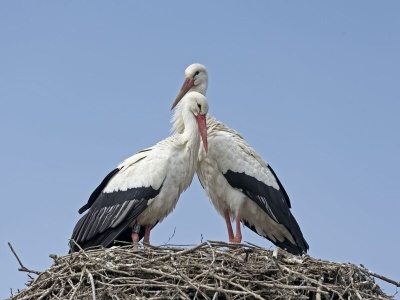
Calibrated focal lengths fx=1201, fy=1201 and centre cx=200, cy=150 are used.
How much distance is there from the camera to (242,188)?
36.1 ft

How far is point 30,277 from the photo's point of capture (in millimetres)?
9117

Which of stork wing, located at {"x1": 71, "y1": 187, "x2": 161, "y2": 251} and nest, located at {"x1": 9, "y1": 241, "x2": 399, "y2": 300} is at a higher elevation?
stork wing, located at {"x1": 71, "y1": 187, "x2": 161, "y2": 251}

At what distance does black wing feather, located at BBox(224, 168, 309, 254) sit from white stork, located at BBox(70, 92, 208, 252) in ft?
2.03

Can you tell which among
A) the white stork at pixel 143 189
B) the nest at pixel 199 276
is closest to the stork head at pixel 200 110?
the white stork at pixel 143 189

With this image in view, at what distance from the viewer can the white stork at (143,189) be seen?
33.3 feet

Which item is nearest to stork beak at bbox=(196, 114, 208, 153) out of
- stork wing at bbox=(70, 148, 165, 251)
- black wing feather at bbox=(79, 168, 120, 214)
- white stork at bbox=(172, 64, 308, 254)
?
white stork at bbox=(172, 64, 308, 254)

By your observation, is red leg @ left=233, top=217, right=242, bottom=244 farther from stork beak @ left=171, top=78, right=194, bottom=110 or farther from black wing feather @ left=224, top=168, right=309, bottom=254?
stork beak @ left=171, top=78, right=194, bottom=110

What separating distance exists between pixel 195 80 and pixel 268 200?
1.48 m

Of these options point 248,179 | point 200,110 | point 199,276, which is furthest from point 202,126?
point 199,276

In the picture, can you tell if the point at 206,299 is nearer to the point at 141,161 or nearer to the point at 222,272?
the point at 222,272

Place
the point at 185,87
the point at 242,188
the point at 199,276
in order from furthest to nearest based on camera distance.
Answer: the point at 185,87
the point at 242,188
the point at 199,276

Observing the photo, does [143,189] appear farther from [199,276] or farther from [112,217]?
[199,276]

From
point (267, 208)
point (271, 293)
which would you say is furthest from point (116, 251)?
point (267, 208)

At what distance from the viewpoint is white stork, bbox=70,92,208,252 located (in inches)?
400
